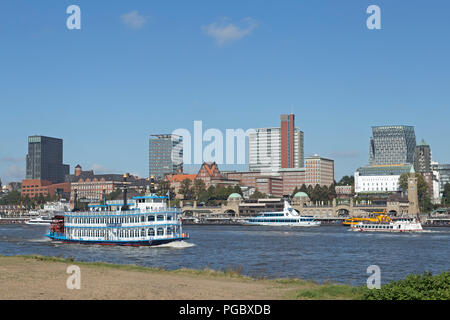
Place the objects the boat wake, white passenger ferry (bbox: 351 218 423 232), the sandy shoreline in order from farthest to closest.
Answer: white passenger ferry (bbox: 351 218 423 232)
the boat wake
the sandy shoreline

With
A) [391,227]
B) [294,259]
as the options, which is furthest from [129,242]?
[391,227]

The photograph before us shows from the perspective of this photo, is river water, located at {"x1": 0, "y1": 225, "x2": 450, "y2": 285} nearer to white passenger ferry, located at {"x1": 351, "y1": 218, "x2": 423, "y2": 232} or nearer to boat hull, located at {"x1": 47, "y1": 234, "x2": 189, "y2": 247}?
boat hull, located at {"x1": 47, "y1": 234, "x2": 189, "y2": 247}

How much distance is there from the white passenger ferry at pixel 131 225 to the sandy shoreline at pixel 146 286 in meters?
43.1

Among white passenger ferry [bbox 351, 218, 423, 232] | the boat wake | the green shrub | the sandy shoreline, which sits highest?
the green shrub

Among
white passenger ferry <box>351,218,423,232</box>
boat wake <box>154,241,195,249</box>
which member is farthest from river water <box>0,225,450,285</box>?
white passenger ferry <box>351,218,423,232</box>

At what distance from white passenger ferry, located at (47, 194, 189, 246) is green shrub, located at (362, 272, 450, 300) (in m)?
66.1

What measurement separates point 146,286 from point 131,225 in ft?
193

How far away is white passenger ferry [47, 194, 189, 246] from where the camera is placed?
95.4 metres

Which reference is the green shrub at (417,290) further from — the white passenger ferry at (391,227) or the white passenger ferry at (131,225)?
the white passenger ferry at (391,227)

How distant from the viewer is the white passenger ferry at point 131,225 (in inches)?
3757

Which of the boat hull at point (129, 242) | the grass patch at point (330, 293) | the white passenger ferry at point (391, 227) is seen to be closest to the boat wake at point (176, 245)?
the boat hull at point (129, 242)

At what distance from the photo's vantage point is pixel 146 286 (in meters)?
38.7

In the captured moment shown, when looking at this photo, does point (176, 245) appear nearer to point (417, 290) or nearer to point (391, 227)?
point (417, 290)
